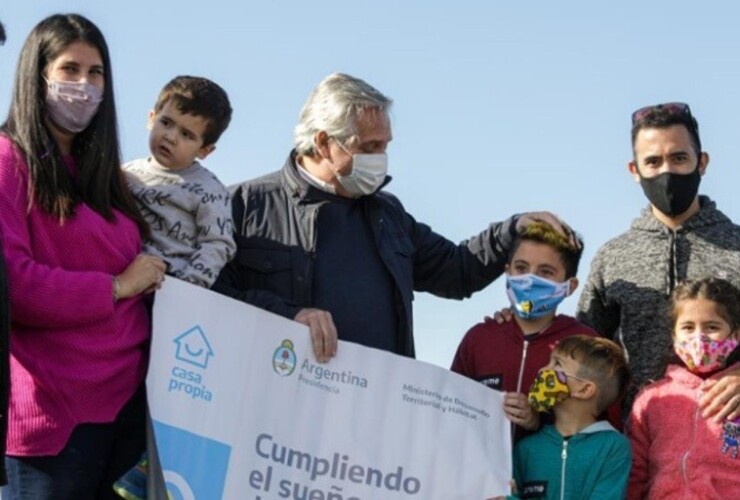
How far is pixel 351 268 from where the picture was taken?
22.5ft

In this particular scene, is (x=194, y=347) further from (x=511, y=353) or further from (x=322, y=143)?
(x=511, y=353)

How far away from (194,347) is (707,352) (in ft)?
8.46

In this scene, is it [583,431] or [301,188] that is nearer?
[583,431]

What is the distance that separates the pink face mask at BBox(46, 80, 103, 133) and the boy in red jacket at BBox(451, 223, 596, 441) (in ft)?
8.11

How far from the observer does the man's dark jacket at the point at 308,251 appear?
263 inches

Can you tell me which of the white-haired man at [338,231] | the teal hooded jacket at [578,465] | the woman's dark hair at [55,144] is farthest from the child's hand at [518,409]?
the woman's dark hair at [55,144]

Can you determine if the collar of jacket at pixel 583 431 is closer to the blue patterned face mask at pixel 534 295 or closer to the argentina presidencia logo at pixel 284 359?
the blue patterned face mask at pixel 534 295

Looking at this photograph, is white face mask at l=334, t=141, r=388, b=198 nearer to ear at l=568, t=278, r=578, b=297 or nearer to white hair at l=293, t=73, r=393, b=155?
white hair at l=293, t=73, r=393, b=155

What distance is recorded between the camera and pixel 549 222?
23.1 feet

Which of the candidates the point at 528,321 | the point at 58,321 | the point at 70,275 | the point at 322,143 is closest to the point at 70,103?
the point at 70,275

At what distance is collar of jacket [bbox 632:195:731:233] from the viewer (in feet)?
24.3

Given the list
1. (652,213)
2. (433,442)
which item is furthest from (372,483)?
(652,213)

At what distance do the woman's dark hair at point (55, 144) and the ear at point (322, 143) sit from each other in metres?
1.34

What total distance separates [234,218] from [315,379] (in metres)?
1.14
